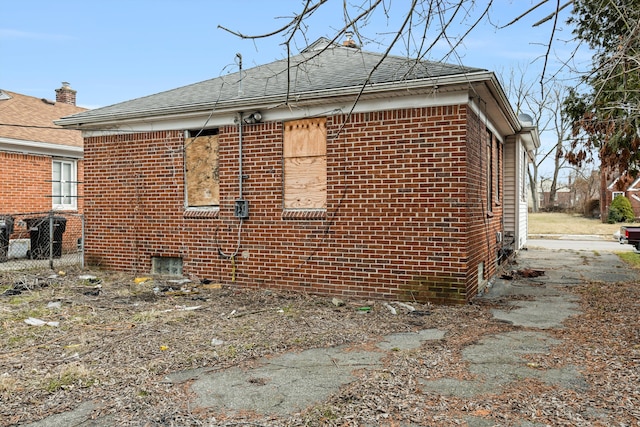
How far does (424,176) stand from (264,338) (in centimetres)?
333

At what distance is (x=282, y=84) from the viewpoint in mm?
8406

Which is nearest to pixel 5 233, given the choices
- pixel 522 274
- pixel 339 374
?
pixel 339 374

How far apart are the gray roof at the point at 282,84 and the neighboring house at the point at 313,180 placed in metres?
0.04

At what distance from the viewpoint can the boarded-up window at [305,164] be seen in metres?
7.70

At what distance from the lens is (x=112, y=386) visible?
3854 millimetres

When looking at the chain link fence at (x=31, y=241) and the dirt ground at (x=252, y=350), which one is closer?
the dirt ground at (x=252, y=350)

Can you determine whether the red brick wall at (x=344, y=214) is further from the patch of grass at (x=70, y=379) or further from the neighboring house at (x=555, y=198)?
the neighboring house at (x=555, y=198)

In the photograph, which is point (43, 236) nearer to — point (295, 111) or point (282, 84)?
point (282, 84)

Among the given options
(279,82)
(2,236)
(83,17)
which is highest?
(83,17)

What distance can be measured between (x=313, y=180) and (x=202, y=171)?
7.70 ft

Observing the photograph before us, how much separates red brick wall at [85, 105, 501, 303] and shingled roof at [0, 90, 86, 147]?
542 cm

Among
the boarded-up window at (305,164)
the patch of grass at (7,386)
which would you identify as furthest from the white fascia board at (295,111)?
the patch of grass at (7,386)

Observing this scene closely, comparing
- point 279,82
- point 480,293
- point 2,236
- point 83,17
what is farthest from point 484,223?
point 2,236

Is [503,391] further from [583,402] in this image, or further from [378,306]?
[378,306]
